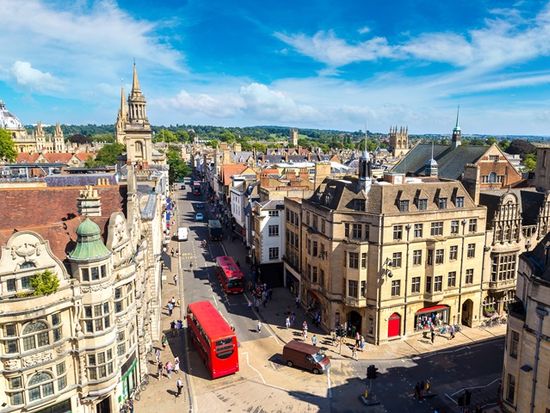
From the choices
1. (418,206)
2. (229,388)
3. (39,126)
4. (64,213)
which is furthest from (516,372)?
(39,126)

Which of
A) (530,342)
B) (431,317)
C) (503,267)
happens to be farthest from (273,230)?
(530,342)

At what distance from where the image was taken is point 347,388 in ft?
111

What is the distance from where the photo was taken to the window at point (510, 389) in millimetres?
27753

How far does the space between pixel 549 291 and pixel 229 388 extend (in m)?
24.6

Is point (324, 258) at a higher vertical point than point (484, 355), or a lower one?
higher

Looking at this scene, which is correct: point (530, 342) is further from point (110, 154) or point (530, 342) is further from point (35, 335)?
point (110, 154)

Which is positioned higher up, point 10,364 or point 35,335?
point 35,335

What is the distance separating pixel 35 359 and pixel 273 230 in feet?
124

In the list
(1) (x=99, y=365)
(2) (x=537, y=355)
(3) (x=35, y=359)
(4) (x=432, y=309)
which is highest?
(3) (x=35, y=359)

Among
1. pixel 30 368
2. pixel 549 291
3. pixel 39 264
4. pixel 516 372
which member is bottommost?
pixel 516 372

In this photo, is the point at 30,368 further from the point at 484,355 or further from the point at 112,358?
the point at 484,355

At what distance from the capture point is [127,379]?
Result: 31.1 metres

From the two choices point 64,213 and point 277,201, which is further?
point 277,201

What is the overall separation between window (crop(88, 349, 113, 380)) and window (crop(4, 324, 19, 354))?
4575 mm
